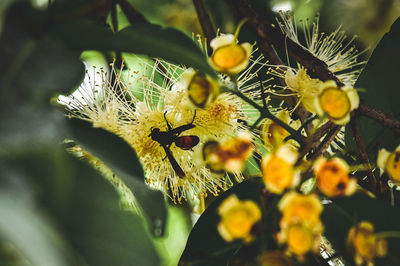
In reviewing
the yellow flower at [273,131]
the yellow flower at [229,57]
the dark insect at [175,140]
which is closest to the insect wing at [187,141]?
the dark insect at [175,140]

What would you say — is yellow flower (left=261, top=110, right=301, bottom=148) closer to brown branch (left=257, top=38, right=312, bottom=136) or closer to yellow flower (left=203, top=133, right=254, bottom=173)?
brown branch (left=257, top=38, right=312, bottom=136)

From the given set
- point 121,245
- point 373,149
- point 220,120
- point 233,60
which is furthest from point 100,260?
point 220,120

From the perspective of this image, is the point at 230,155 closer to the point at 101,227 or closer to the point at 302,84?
the point at 101,227

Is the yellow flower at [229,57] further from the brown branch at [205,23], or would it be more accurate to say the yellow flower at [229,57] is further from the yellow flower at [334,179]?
the brown branch at [205,23]

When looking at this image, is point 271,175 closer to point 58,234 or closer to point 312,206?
point 312,206

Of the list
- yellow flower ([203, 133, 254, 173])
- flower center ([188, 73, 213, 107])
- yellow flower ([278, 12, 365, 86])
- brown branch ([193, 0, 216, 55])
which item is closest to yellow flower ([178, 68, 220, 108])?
flower center ([188, 73, 213, 107])

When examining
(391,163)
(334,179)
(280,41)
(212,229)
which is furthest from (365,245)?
(280,41)

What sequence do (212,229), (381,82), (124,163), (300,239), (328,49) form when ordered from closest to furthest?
1. (300,239)
2. (124,163)
3. (212,229)
4. (381,82)
5. (328,49)
